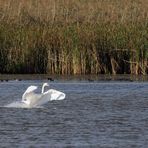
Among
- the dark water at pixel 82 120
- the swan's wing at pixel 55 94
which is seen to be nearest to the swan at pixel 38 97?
the swan's wing at pixel 55 94

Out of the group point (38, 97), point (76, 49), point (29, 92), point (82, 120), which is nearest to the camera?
point (82, 120)

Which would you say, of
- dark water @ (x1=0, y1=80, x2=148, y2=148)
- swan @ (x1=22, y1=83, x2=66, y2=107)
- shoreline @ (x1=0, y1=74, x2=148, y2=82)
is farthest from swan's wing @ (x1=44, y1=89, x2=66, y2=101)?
shoreline @ (x1=0, y1=74, x2=148, y2=82)

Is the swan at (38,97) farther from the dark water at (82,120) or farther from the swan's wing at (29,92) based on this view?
the dark water at (82,120)

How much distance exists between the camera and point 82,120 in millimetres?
14344

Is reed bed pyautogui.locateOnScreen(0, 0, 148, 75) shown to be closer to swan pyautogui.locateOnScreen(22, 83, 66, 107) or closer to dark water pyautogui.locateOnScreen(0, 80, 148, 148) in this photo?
dark water pyautogui.locateOnScreen(0, 80, 148, 148)

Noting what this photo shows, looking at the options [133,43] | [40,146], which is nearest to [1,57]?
[133,43]

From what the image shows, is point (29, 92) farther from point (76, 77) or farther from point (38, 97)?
point (76, 77)

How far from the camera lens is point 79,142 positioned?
11883mm

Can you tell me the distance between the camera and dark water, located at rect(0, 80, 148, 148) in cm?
1198

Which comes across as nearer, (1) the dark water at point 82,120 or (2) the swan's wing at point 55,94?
(1) the dark water at point 82,120

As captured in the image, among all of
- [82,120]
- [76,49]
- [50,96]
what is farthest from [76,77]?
[82,120]

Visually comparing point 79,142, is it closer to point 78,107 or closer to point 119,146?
point 119,146

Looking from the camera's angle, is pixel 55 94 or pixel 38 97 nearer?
pixel 55 94

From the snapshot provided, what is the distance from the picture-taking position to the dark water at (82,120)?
1198cm
